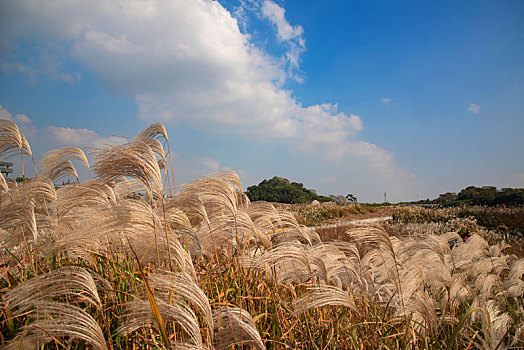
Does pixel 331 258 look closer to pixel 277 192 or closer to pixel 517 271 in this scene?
pixel 517 271

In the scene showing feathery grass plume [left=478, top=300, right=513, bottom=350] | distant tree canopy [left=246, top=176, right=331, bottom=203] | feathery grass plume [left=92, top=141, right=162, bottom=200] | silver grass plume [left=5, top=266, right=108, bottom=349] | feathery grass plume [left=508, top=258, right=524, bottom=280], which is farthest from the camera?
distant tree canopy [left=246, top=176, right=331, bottom=203]

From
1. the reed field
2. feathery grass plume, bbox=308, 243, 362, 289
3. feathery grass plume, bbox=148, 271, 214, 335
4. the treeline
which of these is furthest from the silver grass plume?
the treeline

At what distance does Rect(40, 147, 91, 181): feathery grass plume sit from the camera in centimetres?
309

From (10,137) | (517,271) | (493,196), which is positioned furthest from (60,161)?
(493,196)

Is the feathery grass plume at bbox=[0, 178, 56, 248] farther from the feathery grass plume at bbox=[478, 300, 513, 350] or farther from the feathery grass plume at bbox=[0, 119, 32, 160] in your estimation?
the feathery grass plume at bbox=[478, 300, 513, 350]

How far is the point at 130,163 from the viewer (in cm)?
175

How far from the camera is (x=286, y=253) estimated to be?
203 centimetres

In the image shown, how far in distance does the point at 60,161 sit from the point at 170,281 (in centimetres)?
260

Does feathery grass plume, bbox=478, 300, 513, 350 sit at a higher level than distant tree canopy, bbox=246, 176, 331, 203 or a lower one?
lower

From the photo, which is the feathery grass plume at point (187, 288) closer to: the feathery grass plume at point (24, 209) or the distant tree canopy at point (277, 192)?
the feathery grass plume at point (24, 209)

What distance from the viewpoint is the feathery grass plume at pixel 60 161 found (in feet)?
10.1

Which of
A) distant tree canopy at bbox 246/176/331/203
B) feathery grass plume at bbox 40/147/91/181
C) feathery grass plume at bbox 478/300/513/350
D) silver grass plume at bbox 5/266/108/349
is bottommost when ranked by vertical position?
feathery grass plume at bbox 478/300/513/350

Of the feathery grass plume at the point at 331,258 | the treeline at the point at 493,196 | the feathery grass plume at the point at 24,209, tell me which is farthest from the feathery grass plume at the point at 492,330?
the treeline at the point at 493,196

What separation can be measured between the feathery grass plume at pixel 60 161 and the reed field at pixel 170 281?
14mm
